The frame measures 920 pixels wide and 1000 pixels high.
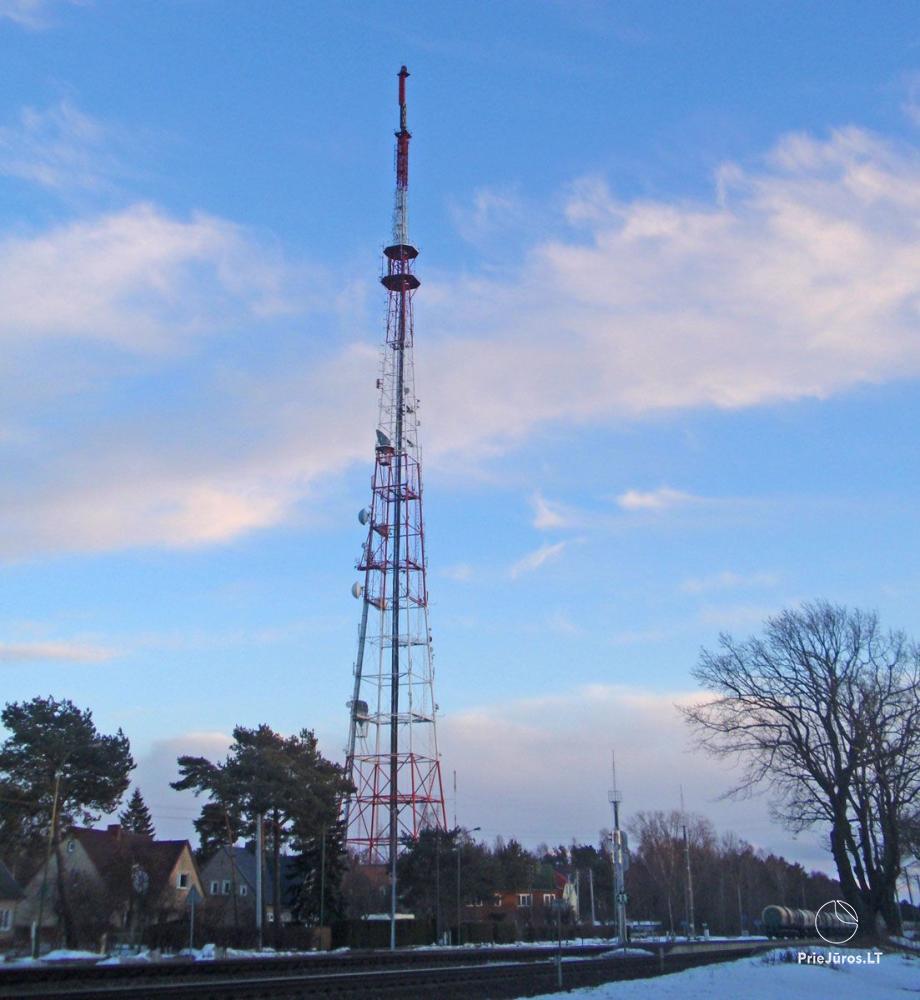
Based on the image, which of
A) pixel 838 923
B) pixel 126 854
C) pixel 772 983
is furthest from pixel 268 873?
pixel 772 983

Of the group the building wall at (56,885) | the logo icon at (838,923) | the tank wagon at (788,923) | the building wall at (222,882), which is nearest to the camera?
the logo icon at (838,923)

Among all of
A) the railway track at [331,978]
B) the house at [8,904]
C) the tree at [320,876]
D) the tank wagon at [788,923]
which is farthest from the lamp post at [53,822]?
the tank wagon at [788,923]

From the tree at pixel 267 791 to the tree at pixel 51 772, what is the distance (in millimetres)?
5245

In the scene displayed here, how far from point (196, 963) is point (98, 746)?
91.1 feet

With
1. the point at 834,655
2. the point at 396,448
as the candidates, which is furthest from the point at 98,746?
the point at 834,655

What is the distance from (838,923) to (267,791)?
31.2m

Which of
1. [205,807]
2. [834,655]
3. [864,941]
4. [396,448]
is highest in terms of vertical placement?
[396,448]

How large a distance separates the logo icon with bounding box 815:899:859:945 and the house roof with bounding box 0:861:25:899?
44817 mm

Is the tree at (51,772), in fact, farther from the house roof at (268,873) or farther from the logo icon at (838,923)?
the logo icon at (838,923)

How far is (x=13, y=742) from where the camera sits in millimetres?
52938

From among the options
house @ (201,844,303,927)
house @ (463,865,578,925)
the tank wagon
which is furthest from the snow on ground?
house @ (201,844,303,927)

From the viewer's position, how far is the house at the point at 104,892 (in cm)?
4697

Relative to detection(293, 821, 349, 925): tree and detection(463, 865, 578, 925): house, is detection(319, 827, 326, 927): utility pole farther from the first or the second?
detection(463, 865, 578, 925): house

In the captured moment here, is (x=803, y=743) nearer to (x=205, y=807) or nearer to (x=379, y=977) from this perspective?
(x=379, y=977)
